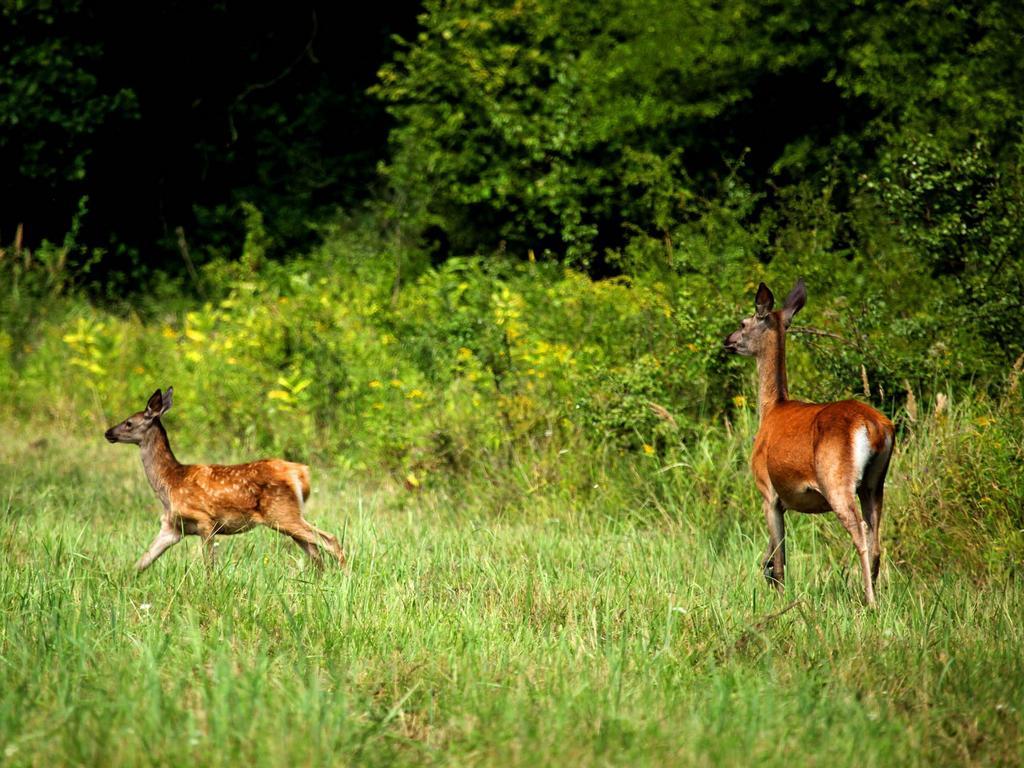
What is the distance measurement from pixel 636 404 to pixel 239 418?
467cm

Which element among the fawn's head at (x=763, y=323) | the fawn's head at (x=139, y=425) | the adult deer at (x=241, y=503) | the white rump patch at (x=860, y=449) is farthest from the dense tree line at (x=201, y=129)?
the white rump patch at (x=860, y=449)

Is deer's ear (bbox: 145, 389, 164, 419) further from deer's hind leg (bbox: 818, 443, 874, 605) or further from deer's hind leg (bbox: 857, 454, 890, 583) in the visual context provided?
deer's hind leg (bbox: 857, 454, 890, 583)

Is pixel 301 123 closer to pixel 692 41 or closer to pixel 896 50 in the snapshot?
pixel 692 41

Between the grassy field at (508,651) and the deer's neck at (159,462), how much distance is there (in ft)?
1.08

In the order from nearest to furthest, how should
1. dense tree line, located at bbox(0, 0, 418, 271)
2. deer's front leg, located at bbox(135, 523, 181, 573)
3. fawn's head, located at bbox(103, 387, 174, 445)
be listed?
deer's front leg, located at bbox(135, 523, 181, 573) < fawn's head, located at bbox(103, 387, 174, 445) < dense tree line, located at bbox(0, 0, 418, 271)

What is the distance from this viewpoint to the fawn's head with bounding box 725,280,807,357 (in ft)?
22.6

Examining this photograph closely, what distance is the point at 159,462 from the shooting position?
305 inches

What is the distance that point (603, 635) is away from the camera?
529 cm

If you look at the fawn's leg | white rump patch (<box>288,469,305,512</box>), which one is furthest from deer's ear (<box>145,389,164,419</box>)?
the fawn's leg

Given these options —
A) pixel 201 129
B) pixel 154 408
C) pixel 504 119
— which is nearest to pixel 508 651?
pixel 154 408

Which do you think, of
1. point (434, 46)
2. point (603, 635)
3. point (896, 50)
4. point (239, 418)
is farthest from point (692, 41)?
point (603, 635)

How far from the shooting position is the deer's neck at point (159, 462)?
7500mm

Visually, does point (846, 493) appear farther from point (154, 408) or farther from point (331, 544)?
point (154, 408)

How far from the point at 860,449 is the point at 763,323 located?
1.27 metres
